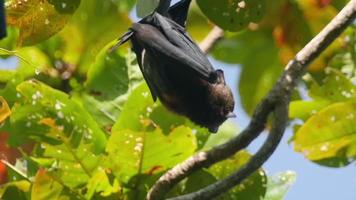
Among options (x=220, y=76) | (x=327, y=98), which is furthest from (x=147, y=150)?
(x=327, y=98)

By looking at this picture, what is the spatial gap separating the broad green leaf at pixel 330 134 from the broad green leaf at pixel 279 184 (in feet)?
0.39

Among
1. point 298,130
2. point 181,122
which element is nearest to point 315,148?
point 298,130

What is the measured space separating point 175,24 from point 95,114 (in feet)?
1.98

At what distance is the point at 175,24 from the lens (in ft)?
9.99

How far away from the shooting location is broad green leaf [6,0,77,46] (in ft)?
8.82

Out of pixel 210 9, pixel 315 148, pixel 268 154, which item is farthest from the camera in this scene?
pixel 315 148

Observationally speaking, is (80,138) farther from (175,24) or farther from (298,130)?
(298,130)

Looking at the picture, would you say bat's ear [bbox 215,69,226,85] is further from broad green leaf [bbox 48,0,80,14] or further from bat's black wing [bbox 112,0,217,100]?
broad green leaf [bbox 48,0,80,14]

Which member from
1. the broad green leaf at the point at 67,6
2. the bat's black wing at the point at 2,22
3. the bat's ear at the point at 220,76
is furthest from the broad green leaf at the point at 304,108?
the bat's black wing at the point at 2,22

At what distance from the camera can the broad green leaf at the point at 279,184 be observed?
328 cm

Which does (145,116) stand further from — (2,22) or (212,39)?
(2,22)

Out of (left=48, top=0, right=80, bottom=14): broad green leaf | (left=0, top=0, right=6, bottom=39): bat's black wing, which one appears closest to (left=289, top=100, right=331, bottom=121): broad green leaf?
(left=48, top=0, right=80, bottom=14): broad green leaf

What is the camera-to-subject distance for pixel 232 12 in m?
2.72

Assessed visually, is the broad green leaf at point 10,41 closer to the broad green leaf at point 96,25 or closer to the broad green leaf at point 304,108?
the broad green leaf at point 96,25
